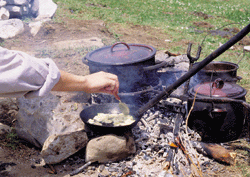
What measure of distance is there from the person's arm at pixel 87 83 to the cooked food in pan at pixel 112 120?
881 millimetres

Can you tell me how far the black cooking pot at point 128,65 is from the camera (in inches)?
137

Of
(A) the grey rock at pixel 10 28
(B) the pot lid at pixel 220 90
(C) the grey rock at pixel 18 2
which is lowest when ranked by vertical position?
(B) the pot lid at pixel 220 90

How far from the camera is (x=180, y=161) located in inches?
116

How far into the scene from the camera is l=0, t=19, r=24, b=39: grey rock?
7449 mm

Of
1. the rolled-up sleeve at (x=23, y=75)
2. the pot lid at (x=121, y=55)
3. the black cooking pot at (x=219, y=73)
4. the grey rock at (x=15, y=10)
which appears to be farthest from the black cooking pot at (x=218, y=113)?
the grey rock at (x=15, y=10)

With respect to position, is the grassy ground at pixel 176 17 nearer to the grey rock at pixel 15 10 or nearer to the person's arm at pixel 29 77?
the grey rock at pixel 15 10

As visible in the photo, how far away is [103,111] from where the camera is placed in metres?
3.55

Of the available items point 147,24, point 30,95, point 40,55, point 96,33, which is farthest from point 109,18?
point 30,95

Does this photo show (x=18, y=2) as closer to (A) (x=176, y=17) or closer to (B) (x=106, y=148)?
(A) (x=176, y=17)

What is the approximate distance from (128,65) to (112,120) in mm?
906

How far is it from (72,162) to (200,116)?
195 centimetres

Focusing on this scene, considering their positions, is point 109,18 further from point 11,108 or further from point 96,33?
point 11,108

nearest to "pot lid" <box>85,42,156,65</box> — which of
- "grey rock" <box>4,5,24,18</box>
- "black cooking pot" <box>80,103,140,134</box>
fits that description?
"black cooking pot" <box>80,103,140,134</box>

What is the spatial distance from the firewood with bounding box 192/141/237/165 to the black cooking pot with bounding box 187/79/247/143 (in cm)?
18
